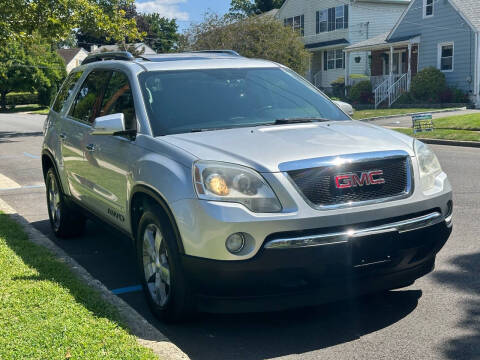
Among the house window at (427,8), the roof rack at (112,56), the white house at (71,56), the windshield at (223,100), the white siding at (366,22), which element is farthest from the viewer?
the white house at (71,56)

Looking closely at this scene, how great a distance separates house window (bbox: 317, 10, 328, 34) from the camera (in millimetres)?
47969

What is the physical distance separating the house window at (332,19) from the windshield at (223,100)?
1653 inches

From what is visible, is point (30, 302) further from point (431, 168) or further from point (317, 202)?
point (431, 168)

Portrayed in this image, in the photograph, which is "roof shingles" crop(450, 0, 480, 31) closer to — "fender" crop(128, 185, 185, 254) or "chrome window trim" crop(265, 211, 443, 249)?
"chrome window trim" crop(265, 211, 443, 249)

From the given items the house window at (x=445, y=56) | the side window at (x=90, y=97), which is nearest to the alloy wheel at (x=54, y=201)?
the side window at (x=90, y=97)

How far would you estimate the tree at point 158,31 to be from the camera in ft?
304

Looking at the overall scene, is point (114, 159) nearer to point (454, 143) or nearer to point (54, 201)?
point (54, 201)

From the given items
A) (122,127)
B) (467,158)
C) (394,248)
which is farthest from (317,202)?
(467,158)

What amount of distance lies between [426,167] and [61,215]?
14.0 feet

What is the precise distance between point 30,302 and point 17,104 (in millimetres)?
67533

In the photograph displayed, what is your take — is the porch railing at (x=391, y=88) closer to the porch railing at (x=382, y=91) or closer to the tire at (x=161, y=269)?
the porch railing at (x=382, y=91)

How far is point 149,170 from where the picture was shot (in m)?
4.63

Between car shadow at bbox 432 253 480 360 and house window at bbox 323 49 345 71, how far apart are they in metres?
42.5

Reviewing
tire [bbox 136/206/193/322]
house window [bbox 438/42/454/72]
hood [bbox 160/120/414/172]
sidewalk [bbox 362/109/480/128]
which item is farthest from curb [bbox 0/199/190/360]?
house window [bbox 438/42/454/72]
